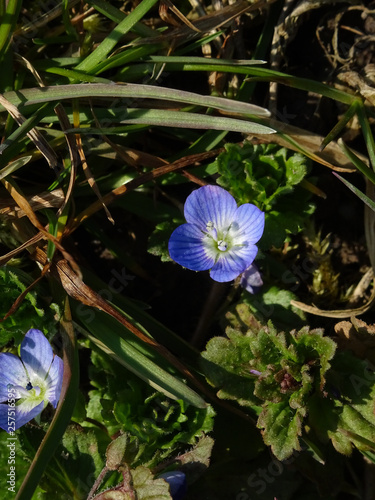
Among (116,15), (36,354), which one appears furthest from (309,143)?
(36,354)

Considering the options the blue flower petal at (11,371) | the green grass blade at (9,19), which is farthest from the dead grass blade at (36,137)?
the blue flower petal at (11,371)

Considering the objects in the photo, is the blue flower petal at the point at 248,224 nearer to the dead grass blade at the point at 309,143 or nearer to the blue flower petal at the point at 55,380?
the dead grass blade at the point at 309,143

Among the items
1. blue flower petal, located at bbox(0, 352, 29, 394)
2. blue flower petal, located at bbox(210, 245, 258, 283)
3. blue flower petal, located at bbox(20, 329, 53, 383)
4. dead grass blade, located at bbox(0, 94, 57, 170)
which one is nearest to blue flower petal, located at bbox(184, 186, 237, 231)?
blue flower petal, located at bbox(210, 245, 258, 283)

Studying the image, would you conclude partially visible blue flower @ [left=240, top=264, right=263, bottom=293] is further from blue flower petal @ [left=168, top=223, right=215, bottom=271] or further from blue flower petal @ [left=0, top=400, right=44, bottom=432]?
blue flower petal @ [left=0, top=400, right=44, bottom=432]

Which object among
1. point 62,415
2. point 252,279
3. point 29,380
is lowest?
point 29,380

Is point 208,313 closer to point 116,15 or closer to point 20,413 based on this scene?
point 20,413

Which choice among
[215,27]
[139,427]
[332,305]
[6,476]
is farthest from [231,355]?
[215,27]
